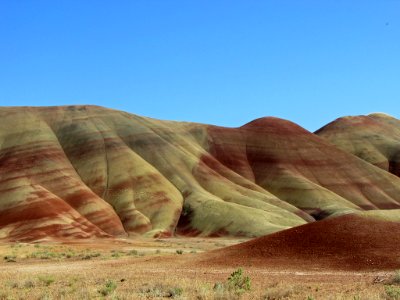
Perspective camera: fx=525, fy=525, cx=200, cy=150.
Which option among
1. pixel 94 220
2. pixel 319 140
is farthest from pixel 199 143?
pixel 94 220

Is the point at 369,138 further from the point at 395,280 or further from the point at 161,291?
the point at 161,291

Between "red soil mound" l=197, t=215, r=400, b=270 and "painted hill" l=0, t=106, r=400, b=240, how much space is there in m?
45.5

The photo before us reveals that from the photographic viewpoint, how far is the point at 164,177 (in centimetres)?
10519

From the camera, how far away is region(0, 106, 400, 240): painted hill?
87.8m

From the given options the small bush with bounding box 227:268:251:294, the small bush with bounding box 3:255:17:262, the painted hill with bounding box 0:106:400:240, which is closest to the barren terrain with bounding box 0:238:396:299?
the small bush with bounding box 227:268:251:294

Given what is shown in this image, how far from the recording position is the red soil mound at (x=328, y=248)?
3033 centimetres

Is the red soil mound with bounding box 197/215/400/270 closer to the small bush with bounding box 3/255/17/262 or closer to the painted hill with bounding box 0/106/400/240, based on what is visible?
the small bush with bounding box 3/255/17/262

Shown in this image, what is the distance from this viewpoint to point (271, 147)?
13050cm

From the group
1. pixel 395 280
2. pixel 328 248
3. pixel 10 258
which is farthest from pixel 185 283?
pixel 10 258

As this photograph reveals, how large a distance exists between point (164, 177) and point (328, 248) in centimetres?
7362

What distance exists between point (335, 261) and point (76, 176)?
255ft

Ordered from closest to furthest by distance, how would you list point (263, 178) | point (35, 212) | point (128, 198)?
point (35, 212) < point (128, 198) < point (263, 178)

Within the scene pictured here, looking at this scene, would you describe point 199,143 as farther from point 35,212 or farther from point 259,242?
point 259,242

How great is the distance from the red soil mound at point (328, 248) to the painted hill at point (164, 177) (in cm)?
4552
